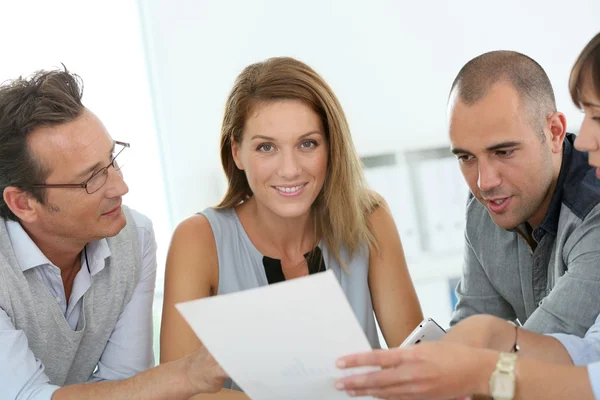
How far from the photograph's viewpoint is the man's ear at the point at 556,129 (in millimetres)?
2098

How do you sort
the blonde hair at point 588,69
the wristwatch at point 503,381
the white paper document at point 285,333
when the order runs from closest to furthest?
1. the white paper document at point 285,333
2. the wristwatch at point 503,381
3. the blonde hair at point 588,69

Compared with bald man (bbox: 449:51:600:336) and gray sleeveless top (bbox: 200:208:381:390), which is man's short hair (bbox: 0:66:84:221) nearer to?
gray sleeveless top (bbox: 200:208:381:390)

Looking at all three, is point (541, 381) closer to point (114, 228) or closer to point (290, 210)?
point (290, 210)

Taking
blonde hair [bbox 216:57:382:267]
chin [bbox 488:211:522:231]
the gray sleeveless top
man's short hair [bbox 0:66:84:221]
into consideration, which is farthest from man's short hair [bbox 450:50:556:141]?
man's short hair [bbox 0:66:84:221]

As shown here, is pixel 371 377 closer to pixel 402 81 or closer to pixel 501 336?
pixel 501 336

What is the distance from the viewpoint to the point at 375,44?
13.7ft

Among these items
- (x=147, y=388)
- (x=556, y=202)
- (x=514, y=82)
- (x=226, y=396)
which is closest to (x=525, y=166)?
(x=556, y=202)

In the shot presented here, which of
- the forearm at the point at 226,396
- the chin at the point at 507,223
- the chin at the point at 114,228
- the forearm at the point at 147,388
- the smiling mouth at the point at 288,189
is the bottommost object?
the forearm at the point at 226,396

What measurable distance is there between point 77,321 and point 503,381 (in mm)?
1292

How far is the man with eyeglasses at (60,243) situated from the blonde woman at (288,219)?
0.58 ft

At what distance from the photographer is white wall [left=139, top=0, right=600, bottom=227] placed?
4.16 m

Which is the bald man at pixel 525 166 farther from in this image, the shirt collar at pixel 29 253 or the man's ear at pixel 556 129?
the shirt collar at pixel 29 253

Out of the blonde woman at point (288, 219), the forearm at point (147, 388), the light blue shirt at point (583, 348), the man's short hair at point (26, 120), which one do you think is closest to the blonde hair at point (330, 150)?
the blonde woman at point (288, 219)

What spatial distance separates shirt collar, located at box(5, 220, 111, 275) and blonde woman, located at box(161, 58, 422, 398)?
0.20 m
